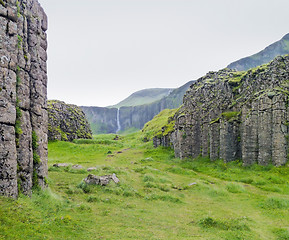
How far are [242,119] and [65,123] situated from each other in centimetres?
6550

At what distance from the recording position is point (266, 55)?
16650 centimetres

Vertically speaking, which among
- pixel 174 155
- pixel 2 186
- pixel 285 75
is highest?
pixel 285 75

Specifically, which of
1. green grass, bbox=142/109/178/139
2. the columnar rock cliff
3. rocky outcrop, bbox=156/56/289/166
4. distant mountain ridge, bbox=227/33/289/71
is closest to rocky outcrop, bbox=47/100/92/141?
green grass, bbox=142/109/178/139

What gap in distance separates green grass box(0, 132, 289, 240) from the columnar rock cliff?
1607 millimetres

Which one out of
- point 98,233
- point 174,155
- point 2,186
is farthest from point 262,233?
point 174,155

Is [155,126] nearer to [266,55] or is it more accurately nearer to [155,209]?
[155,209]

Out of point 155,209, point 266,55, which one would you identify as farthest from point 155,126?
point 266,55

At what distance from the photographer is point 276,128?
2856 cm

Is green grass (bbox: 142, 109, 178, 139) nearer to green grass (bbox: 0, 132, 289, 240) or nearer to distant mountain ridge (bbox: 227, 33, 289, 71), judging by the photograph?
green grass (bbox: 0, 132, 289, 240)

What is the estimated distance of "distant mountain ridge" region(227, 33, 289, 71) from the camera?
148625 mm

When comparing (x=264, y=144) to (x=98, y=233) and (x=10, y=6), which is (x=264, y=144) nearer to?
(x=98, y=233)

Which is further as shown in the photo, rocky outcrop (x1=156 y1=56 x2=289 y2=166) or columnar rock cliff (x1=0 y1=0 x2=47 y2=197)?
rocky outcrop (x1=156 y1=56 x2=289 y2=166)

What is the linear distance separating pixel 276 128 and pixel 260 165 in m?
5.31

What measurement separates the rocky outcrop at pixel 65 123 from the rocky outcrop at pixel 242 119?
4213cm
